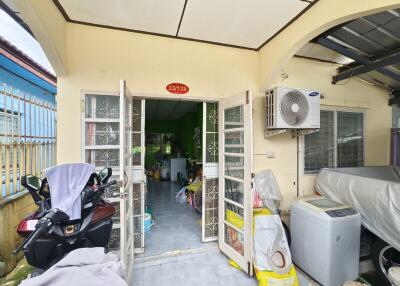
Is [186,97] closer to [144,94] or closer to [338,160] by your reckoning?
[144,94]

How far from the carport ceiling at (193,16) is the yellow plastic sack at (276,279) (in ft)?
8.45

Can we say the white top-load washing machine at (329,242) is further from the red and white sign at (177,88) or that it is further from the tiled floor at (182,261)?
the red and white sign at (177,88)

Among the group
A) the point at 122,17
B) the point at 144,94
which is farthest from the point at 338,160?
the point at 122,17

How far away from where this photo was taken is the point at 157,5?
1927 millimetres

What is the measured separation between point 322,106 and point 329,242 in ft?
6.65

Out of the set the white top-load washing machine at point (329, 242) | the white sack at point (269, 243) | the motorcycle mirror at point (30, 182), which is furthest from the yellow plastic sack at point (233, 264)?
the motorcycle mirror at point (30, 182)

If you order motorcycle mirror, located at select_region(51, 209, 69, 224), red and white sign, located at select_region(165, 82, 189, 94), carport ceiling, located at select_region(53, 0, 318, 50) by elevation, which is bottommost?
motorcycle mirror, located at select_region(51, 209, 69, 224)

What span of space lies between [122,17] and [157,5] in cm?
45

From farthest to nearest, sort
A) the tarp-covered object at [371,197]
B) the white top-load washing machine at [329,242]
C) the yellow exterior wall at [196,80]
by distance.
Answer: the yellow exterior wall at [196,80] < the white top-load washing machine at [329,242] < the tarp-covered object at [371,197]

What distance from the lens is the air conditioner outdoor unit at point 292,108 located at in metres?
2.46

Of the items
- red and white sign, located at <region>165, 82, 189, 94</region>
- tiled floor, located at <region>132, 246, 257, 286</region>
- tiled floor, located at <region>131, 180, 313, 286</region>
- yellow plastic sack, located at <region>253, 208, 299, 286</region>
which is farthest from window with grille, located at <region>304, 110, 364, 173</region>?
red and white sign, located at <region>165, 82, 189, 94</region>

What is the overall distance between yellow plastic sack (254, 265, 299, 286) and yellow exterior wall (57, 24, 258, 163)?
2.11m

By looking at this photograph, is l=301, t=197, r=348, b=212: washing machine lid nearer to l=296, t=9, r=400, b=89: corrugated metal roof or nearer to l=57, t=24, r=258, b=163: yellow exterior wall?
l=57, t=24, r=258, b=163: yellow exterior wall

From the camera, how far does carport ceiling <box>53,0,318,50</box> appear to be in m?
1.90
